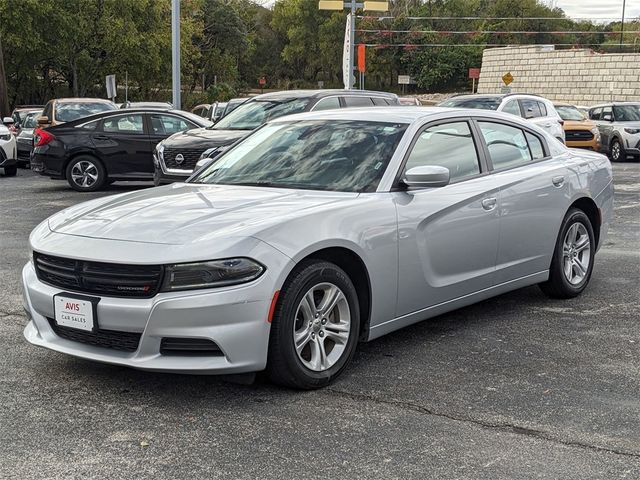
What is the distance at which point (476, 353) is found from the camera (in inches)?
211

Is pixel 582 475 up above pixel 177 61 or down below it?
below

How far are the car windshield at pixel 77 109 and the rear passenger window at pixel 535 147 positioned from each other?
13762mm

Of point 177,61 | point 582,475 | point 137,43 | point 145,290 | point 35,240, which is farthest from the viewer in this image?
point 137,43

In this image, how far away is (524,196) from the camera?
6.14 m

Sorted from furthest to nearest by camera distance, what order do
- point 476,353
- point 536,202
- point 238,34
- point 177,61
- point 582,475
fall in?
point 238,34 → point 177,61 → point 536,202 → point 476,353 → point 582,475

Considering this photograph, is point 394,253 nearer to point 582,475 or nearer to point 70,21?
point 582,475

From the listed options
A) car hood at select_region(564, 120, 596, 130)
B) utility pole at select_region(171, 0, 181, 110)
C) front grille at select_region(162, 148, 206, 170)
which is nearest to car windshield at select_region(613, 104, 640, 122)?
car hood at select_region(564, 120, 596, 130)

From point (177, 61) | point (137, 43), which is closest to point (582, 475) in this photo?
point (177, 61)

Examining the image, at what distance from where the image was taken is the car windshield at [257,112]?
1305 centimetres

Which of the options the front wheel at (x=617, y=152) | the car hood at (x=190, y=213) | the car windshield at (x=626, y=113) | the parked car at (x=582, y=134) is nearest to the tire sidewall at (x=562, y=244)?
the car hood at (x=190, y=213)

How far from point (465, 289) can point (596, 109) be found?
22.8 m

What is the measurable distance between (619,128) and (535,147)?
64.4 feet

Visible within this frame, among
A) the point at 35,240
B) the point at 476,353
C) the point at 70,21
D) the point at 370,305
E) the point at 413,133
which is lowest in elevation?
the point at 476,353

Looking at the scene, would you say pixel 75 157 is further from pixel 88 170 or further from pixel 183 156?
pixel 183 156
